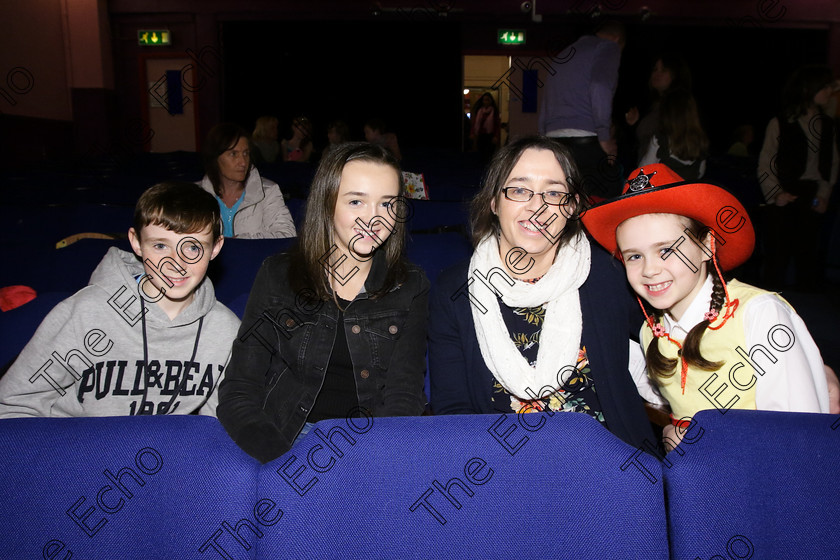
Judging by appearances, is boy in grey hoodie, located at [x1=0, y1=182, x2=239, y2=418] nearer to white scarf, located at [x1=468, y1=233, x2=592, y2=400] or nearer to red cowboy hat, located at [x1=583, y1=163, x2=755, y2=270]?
white scarf, located at [x1=468, y1=233, x2=592, y2=400]

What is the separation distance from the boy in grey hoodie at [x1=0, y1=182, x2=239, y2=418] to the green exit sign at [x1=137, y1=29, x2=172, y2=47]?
32.7ft

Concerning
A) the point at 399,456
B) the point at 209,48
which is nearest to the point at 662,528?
the point at 399,456

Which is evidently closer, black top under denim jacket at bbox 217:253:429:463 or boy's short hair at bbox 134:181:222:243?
black top under denim jacket at bbox 217:253:429:463

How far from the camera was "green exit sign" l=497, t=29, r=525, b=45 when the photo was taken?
988 centimetres

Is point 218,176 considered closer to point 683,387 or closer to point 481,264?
point 481,264

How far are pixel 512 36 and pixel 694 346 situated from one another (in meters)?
9.89

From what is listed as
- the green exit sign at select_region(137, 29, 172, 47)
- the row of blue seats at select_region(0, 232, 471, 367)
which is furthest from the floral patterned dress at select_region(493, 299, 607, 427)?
the green exit sign at select_region(137, 29, 172, 47)

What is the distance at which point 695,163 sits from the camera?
3041mm

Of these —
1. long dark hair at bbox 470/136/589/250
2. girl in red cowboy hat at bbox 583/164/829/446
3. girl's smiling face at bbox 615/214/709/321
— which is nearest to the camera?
girl in red cowboy hat at bbox 583/164/829/446

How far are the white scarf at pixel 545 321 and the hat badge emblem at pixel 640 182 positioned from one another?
180 millimetres

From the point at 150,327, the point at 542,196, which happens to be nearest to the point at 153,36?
the point at 150,327

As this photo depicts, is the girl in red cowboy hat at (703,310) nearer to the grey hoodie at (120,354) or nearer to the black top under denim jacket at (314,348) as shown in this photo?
the black top under denim jacket at (314,348)

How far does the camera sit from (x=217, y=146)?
2.78 meters

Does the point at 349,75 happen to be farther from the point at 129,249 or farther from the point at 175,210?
the point at 175,210
